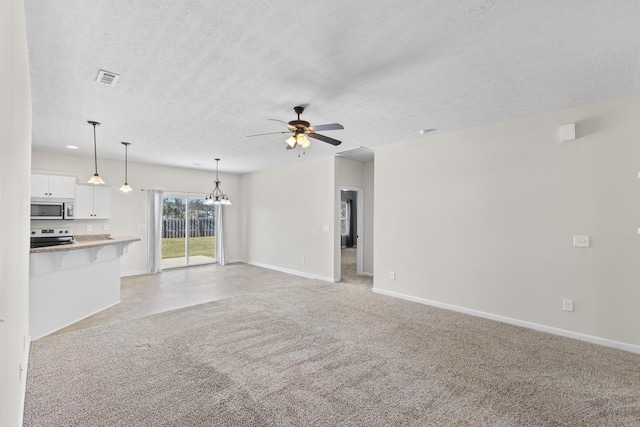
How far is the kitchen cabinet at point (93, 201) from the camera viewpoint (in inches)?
243

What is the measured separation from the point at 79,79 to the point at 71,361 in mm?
2693

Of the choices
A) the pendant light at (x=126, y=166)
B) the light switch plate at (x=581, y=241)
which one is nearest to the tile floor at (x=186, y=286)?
the pendant light at (x=126, y=166)

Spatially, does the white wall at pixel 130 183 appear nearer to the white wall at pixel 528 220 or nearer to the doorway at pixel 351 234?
the doorway at pixel 351 234

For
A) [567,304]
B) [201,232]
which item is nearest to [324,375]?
[567,304]

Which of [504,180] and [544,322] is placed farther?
[504,180]

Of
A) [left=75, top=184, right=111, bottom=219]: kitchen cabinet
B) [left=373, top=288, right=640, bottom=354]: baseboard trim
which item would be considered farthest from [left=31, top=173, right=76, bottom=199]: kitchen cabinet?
[left=373, top=288, right=640, bottom=354]: baseboard trim

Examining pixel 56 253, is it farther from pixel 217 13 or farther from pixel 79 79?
pixel 217 13

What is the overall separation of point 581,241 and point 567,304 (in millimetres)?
760

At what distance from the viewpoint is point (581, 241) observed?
11.3ft

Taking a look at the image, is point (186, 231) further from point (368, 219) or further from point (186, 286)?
point (368, 219)

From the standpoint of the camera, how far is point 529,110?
11.7ft

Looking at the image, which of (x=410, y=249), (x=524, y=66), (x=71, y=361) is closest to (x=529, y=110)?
(x=524, y=66)

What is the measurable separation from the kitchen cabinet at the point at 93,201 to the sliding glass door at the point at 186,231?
1342 millimetres

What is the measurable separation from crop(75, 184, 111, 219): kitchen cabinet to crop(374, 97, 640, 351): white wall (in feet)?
19.9
